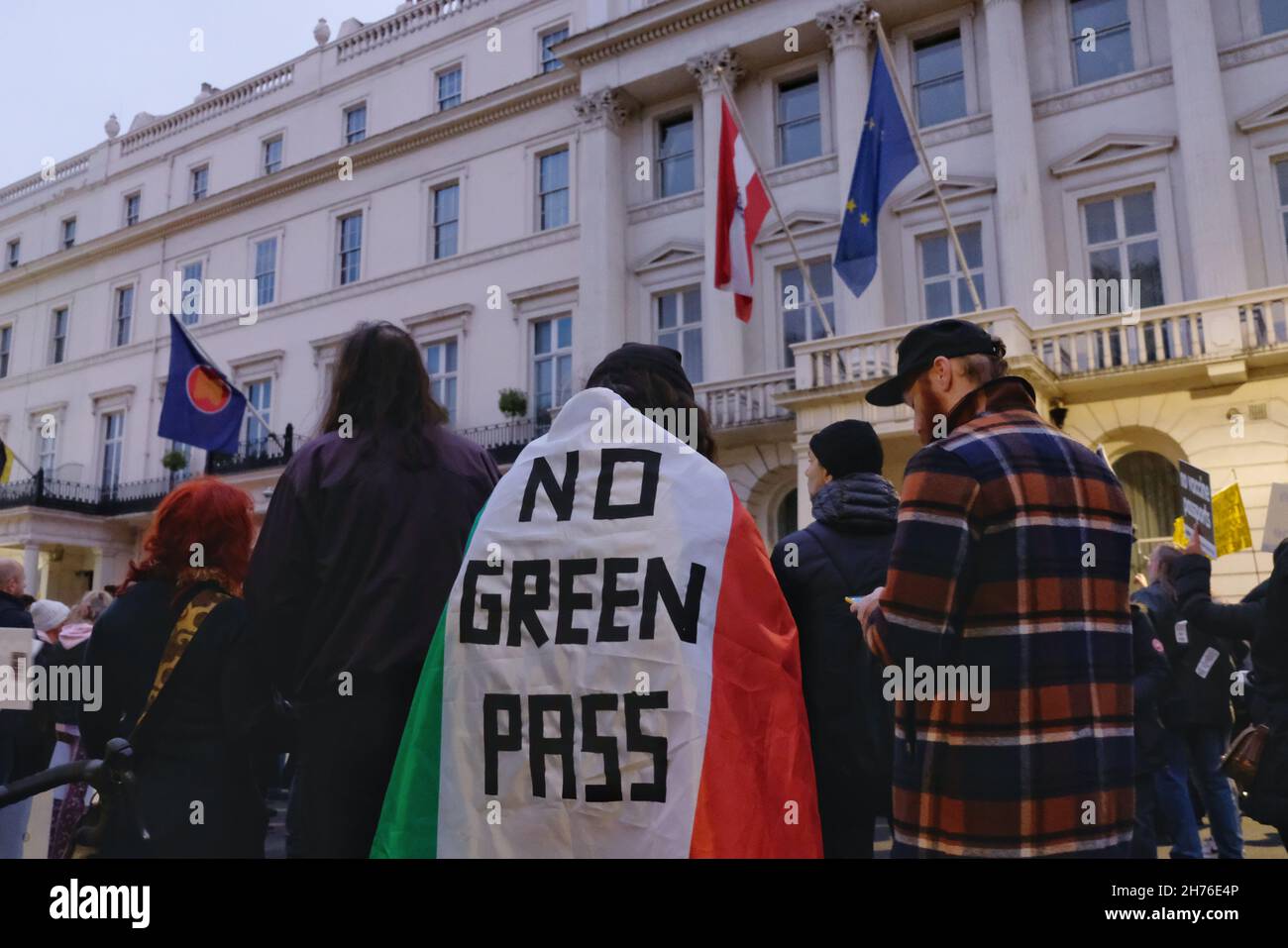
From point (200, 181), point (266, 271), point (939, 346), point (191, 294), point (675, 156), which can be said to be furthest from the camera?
point (200, 181)

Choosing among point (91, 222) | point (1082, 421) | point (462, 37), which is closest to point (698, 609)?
point (1082, 421)

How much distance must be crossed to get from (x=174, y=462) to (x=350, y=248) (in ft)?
25.7

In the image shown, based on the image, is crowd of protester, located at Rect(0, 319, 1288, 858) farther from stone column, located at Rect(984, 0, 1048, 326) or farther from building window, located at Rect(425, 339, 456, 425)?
building window, located at Rect(425, 339, 456, 425)

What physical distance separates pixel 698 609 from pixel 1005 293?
664 inches

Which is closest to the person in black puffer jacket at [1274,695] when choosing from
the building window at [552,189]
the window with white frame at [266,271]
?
the building window at [552,189]

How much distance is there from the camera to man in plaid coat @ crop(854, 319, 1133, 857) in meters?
2.41

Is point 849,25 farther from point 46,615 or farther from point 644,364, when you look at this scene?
point 644,364

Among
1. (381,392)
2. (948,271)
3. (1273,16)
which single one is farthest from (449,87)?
(381,392)

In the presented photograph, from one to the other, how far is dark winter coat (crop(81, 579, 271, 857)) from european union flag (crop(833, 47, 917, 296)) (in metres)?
13.3

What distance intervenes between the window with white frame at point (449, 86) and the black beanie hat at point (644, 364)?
86.8 feet

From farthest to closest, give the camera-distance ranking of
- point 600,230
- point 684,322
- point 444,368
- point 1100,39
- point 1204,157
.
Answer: point 444,368 → point 600,230 → point 684,322 → point 1100,39 → point 1204,157

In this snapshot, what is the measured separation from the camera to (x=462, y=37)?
27.4m

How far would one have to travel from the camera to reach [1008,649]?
2461mm

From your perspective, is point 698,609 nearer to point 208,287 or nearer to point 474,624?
point 474,624
